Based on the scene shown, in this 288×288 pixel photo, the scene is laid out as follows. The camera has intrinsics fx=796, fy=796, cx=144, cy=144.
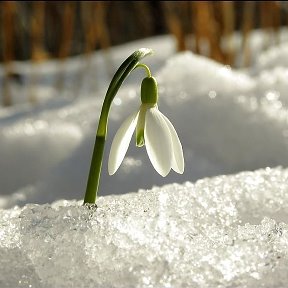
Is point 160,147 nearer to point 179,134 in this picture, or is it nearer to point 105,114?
point 105,114

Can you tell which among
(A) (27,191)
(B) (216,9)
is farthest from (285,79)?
(B) (216,9)

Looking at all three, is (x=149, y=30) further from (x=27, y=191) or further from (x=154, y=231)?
(x=154, y=231)

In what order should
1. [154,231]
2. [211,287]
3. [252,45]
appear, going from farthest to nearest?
[252,45]
[154,231]
[211,287]

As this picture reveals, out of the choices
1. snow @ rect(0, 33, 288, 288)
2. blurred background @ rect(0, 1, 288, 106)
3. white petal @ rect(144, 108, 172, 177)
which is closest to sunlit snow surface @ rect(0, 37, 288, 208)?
snow @ rect(0, 33, 288, 288)

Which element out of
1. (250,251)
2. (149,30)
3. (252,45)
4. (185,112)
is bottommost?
(149,30)

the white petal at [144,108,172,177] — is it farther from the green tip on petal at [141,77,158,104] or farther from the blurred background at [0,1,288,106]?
the blurred background at [0,1,288,106]

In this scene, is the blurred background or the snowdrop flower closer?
the snowdrop flower

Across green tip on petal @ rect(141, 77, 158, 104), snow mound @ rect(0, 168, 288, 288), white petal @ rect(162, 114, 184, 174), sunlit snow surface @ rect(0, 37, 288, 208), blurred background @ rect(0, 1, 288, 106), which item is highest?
green tip on petal @ rect(141, 77, 158, 104)

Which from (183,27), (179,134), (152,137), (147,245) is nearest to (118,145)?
(152,137)
